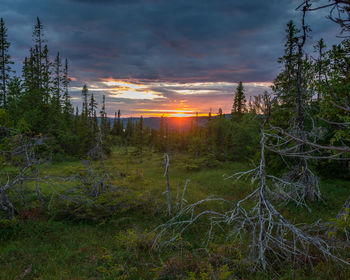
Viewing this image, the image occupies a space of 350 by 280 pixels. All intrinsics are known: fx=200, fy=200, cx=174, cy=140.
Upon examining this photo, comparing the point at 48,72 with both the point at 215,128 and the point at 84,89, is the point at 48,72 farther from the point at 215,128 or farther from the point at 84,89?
the point at 215,128

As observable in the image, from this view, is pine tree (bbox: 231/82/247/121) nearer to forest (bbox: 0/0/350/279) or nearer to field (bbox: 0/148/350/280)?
forest (bbox: 0/0/350/279)

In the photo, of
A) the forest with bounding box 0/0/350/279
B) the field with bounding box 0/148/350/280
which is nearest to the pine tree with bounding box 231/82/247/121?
the forest with bounding box 0/0/350/279

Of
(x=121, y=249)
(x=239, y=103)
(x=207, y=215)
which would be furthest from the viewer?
(x=239, y=103)

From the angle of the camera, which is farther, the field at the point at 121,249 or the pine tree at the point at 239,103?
the pine tree at the point at 239,103

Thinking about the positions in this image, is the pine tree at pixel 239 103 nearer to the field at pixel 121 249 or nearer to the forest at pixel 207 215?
the forest at pixel 207 215

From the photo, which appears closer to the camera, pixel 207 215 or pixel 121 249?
pixel 121 249

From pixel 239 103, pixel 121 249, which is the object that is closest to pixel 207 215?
pixel 121 249

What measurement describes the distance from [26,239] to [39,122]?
83.1ft

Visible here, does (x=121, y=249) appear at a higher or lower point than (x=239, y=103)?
lower

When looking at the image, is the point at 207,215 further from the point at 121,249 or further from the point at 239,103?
the point at 239,103

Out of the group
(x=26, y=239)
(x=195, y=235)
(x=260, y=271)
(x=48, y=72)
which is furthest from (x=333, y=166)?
(x=48, y=72)

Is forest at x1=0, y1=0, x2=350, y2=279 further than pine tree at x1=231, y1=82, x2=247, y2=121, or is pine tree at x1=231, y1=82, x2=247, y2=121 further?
pine tree at x1=231, y1=82, x2=247, y2=121

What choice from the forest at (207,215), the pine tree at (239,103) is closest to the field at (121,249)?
the forest at (207,215)

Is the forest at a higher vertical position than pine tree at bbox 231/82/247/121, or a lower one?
lower
